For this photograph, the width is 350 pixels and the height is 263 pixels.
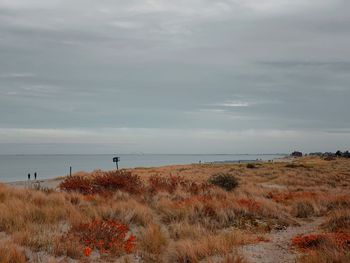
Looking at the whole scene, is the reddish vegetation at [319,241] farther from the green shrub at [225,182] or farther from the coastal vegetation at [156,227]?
the green shrub at [225,182]

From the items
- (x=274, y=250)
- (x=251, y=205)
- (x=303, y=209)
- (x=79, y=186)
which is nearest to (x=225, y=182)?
(x=303, y=209)

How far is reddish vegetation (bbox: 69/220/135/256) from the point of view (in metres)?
9.35

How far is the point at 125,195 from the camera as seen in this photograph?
55.8ft

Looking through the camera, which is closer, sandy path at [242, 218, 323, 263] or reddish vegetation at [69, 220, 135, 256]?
sandy path at [242, 218, 323, 263]

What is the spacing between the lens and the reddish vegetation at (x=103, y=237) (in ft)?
30.7

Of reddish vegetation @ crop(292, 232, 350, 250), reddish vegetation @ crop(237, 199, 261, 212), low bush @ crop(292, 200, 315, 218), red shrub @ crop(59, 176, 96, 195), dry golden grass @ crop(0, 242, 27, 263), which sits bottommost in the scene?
low bush @ crop(292, 200, 315, 218)

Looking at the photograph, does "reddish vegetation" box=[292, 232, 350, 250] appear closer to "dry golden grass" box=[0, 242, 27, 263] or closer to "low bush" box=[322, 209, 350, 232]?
"low bush" box=[322, 209, 350, 232]

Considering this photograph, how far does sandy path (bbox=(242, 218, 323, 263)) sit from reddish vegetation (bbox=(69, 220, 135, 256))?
8.95 feet

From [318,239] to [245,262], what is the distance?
2.82 meters

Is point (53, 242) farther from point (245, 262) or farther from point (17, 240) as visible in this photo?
point (245, 262)

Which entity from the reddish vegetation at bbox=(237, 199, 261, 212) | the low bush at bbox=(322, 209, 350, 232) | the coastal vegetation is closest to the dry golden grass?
the coastal vegetation

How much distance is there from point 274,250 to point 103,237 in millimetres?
4051

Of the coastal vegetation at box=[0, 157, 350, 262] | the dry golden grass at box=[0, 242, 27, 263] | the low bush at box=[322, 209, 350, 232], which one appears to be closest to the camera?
the dry golden grass at box=[0, 242, 27, 263]

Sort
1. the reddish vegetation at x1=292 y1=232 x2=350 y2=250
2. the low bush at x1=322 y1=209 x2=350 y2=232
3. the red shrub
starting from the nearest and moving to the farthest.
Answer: the reddish vegetation at x1=292 y1=232 x2=350 y2=250 → the low bush at x1=322 y1=209 x2=350 y2=232 → the red shrub
